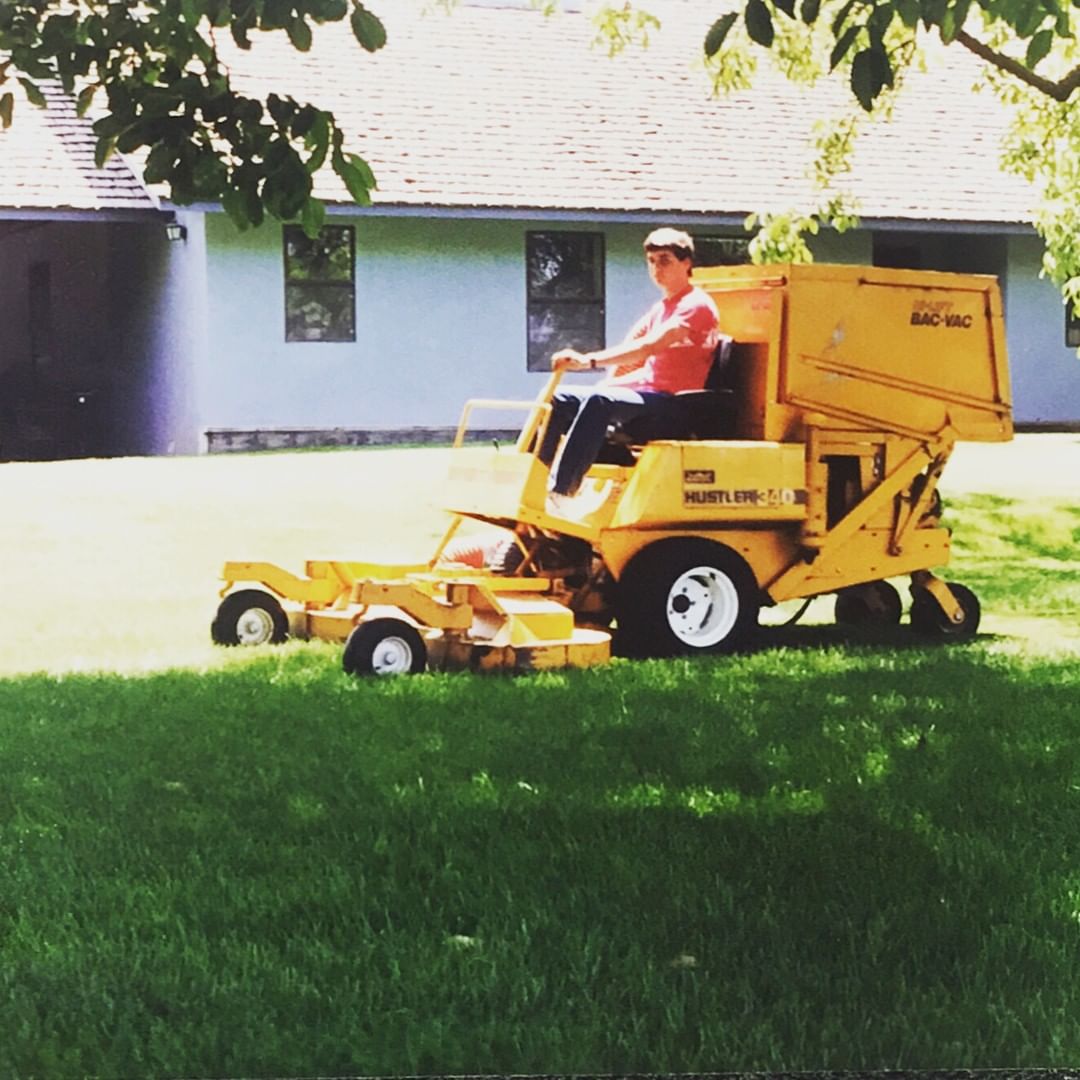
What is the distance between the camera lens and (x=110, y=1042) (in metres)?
2.80

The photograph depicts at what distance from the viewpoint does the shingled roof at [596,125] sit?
5471mm

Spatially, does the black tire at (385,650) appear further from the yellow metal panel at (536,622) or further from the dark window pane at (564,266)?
the dark window pane at (564,266)

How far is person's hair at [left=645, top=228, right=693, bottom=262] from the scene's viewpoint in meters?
6.04

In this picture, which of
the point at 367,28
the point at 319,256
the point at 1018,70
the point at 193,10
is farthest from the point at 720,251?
the point at 193,10

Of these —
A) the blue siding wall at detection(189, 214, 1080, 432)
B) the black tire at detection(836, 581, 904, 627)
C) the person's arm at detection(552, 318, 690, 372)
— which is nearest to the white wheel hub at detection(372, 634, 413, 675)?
the blue siding wall at detection(189, 214, 1080, 432)

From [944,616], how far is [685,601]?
43.5 inches

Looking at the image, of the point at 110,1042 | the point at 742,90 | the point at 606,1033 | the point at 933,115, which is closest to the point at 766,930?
the point at 606,1033

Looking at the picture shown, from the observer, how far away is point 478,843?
3.65m

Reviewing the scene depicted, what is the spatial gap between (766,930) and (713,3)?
3.50 m

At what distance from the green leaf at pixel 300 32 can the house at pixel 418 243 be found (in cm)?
56

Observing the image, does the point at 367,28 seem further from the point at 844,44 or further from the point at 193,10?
the point at 844,44

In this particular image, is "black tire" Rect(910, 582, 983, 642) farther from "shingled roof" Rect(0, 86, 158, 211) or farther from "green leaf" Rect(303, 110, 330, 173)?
"green leaf" Rect(303, 110, 330, 173)

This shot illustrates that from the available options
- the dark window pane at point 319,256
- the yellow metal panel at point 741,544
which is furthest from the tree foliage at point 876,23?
the dark window pane at point 319,256

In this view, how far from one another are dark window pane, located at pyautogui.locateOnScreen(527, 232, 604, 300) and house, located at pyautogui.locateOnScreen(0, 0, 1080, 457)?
0.02 m
